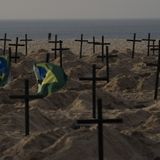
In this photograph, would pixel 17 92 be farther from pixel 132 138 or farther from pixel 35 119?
pixel 132 138

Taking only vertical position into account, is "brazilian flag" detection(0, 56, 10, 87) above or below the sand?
above

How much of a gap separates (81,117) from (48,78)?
1.44 m

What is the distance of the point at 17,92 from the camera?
21891mm

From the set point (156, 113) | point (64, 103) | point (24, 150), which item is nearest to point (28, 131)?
point (24, 150)

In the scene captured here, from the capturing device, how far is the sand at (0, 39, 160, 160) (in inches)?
507

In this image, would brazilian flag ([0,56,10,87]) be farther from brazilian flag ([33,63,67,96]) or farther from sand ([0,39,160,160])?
brazilian flag ([33,63,67,96])

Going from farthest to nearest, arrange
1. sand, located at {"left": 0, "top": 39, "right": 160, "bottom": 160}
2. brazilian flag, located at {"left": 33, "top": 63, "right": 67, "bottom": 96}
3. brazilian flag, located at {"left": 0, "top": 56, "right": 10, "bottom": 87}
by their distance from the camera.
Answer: brazilian flag, located at {"left": 0, "top": 56, "right": 10, "bottom": 87} < brazilian flag, located at {"left": 33, "top": 63, "right": 67, "bottom": 96} < sand, located at {"left": 0, "top": 39, "right": 160, "bottom": 160}

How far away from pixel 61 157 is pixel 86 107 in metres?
7.10

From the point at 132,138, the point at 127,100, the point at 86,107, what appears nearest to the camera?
the point at 132,138

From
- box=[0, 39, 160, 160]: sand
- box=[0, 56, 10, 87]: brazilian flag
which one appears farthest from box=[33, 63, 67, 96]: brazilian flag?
box=[0, 56, 10, 87]: brazilian flag

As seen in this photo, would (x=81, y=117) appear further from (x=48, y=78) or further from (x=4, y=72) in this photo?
(x=4, y=72)

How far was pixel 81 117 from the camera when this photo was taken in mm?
17766

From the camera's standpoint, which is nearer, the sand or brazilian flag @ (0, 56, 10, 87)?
the sand

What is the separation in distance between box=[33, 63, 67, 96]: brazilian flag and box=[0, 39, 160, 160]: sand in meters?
0.68
